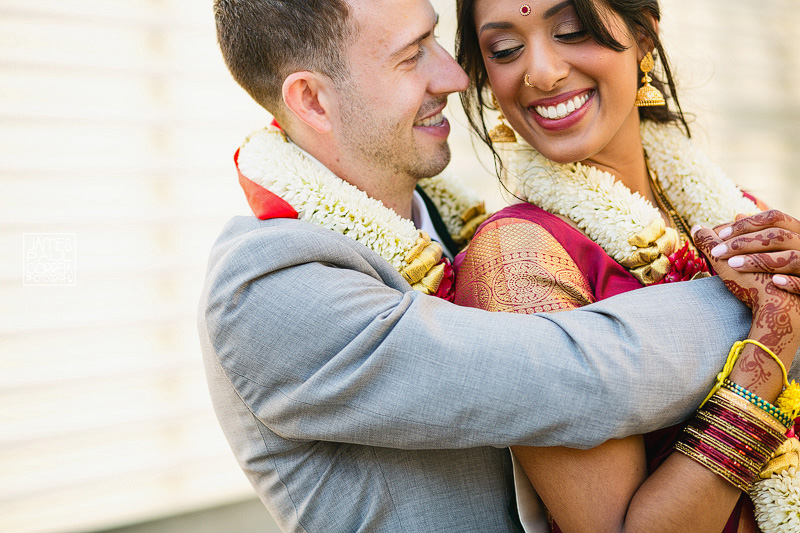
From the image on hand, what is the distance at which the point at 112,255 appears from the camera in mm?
2783

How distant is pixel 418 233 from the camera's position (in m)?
1.68

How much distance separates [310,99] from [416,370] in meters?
0.95

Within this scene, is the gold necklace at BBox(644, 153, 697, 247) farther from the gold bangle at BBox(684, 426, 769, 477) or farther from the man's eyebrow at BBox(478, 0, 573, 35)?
the gold bangle at BBox(684, 426, 769, 477)

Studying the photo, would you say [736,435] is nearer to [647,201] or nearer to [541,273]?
[541,273]

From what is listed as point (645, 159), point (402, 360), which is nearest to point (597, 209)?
point (645, 159)

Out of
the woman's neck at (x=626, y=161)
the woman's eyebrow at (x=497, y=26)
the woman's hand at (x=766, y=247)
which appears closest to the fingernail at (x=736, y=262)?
the woman's hand at (x=766, y=247)

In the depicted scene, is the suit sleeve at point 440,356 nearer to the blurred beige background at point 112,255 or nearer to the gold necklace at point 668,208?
the gold necklace at point 668,208


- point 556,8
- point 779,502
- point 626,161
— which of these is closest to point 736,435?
point 779,502

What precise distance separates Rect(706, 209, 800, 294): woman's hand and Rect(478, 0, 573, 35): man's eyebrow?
634 mm

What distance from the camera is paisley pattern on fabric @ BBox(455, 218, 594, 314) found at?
1.39 metres

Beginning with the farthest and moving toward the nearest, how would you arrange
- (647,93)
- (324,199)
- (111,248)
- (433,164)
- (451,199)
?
(111,248) → (451,199) → (433,164) → (647,93) → (324,199)

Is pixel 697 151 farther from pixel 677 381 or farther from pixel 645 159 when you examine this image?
pixel 677 381

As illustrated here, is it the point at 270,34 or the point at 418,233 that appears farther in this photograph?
the point at 270,34

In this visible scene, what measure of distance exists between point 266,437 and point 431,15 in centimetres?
123
